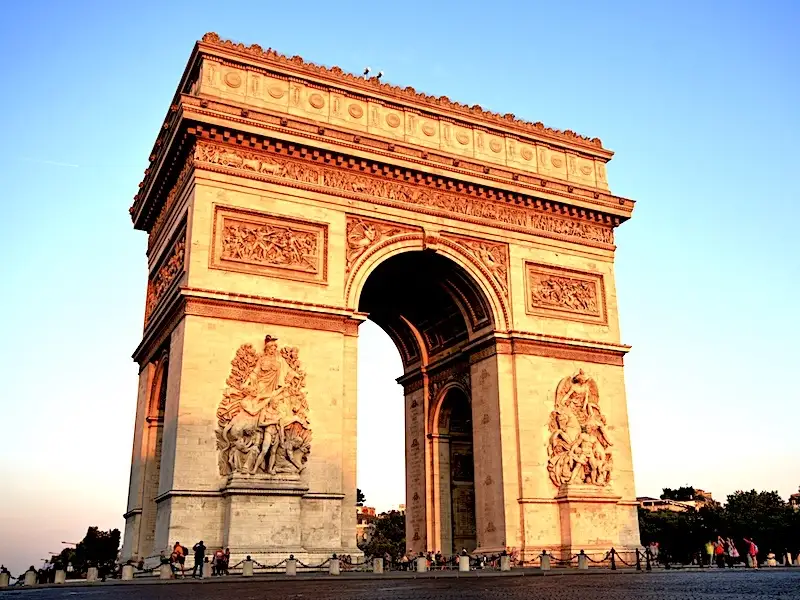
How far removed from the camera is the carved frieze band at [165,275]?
22359mm

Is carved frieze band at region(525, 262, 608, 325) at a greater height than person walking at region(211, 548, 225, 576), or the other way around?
carved frieze band at region(525, 262, 608, 325)

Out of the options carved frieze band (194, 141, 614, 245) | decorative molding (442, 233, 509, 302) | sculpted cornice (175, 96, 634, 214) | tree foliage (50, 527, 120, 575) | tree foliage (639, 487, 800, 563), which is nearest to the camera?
sculpted cornice (175, 96, 634, 214)

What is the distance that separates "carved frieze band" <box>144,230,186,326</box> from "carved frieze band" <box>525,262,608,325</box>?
1052 cm

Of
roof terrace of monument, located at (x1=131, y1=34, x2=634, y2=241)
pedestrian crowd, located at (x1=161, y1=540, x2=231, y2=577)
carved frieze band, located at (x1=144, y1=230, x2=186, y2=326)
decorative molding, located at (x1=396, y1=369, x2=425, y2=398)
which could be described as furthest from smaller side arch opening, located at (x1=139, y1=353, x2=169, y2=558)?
decorative molding, located at (x1=396, y1=369, x2=425, y2=398)

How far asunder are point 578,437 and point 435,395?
597 cm

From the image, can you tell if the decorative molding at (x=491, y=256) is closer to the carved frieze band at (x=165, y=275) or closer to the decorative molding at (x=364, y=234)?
the decorative molding at (x=364, y=234)

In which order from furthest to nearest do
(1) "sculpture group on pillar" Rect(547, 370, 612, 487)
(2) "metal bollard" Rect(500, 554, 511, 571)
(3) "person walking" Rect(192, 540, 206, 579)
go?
(1) "sculpture group on pillar" Rect(547, 370, 612, 487) → (2) "metal bollard" Rect(500, 554, 511, 571) → (3) "person walking" Rect(192, 540, 206, 579)

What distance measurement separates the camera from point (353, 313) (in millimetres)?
22453

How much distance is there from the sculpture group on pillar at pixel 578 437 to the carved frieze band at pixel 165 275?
11687mm

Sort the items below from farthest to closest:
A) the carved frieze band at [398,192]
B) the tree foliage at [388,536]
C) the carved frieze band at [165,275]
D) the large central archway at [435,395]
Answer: the tree foliage at [388,536], the large central archway at [435,395], the carved frieze band at [165,275], the carved frieze band at [398,192]

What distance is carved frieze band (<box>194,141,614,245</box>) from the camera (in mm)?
22172

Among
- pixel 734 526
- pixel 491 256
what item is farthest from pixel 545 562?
pixel 734 526

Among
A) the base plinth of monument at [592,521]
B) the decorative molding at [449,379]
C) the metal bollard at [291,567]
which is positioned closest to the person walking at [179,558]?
the metal bollard at [291,567]

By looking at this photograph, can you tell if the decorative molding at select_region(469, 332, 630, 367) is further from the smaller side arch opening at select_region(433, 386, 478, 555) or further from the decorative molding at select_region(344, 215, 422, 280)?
the decorative molding at select_region(344, 215, 422, 280)
